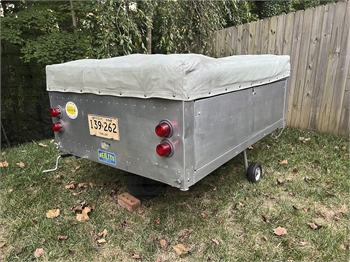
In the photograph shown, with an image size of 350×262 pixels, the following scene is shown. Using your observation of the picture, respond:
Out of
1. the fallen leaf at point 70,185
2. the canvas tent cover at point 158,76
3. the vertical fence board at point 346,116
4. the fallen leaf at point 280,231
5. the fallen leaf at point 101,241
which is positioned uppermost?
the canvas tent cover at point 158,76

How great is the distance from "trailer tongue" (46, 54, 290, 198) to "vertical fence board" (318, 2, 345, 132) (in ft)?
7.71

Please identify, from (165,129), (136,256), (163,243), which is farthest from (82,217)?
(165,129)

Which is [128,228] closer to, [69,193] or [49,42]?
[69,193]

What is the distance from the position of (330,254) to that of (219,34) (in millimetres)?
5090

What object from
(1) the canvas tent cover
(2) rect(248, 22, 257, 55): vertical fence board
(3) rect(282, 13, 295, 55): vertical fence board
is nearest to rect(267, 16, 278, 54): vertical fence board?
(3) rect(282, 13, 295, 55): vertical fence board

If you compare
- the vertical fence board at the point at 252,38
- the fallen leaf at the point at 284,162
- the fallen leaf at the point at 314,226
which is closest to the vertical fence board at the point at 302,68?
the vertical fence board at the point at 252,38

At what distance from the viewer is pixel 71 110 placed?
9.05ft

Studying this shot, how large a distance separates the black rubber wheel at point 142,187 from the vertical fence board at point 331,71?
3.53 meters

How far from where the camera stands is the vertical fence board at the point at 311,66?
470 centimetres

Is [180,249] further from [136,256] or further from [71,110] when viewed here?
[71,110]

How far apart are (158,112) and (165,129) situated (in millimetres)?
176

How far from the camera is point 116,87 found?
2.31 meters

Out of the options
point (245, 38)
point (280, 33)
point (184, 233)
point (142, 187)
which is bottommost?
point (184, 233)

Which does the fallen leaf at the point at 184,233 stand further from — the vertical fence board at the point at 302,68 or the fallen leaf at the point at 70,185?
the vertical fence board at the point at 302,68
